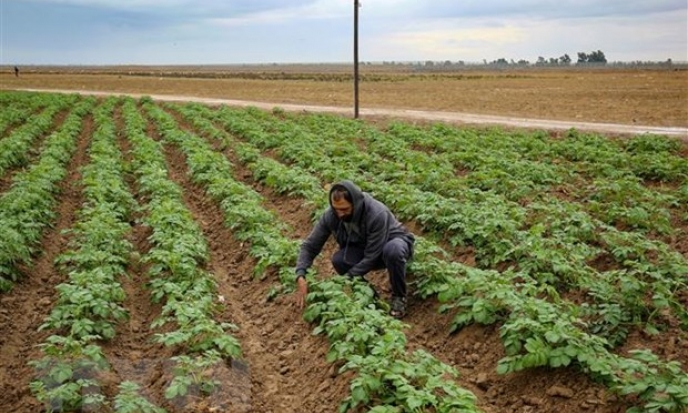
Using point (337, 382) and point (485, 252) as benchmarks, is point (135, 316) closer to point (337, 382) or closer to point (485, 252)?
point (337, 382)

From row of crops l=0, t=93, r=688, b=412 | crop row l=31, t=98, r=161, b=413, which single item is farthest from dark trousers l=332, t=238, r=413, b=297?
crop row l=31, t=98, r=161, b=413

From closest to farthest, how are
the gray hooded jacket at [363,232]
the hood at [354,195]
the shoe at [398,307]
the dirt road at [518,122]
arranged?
the hood at [354,195] → the gray hooded jacket at [363,232] → the shoe at [398,307] → the dirt road at [518,122]

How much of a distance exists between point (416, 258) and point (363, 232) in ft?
2.85

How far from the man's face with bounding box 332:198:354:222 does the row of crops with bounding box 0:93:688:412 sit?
70 cm

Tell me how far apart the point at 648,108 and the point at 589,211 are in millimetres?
21144

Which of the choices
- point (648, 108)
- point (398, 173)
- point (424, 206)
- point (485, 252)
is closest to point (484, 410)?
point (485, 252)

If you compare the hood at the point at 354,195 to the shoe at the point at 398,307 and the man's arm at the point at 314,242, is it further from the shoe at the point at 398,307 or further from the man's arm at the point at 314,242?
the shoe at the point at 398,307

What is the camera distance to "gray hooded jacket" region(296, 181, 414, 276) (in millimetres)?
6034

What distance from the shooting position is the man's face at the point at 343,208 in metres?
5.72

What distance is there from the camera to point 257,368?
5391mm

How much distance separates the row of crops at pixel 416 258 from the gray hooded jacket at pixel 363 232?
32 centimetres

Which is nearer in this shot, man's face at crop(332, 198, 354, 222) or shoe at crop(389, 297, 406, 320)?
man's face at crop(332, 198, 354, 222)

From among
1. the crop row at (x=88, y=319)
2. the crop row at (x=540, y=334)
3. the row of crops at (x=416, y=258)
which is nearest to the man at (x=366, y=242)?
the row of crops at (x=416, y=258)

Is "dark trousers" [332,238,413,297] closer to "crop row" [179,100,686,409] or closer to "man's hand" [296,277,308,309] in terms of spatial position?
"crop row" [179,100,686,409]
